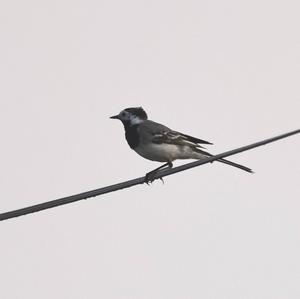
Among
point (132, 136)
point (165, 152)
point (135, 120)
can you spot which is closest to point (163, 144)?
point (165, 152)

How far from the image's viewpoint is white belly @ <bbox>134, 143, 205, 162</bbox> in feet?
56.5

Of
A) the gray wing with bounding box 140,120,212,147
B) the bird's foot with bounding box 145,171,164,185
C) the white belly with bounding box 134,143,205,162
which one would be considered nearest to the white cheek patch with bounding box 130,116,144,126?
the gray wing with bounding box 140,120,212,147

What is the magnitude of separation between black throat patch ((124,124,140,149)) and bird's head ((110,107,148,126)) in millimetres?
266

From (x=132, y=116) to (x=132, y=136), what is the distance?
898 mm

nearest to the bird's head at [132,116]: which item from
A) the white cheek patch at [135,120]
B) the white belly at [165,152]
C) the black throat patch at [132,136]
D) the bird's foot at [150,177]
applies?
the white cheek patch at [135,120]

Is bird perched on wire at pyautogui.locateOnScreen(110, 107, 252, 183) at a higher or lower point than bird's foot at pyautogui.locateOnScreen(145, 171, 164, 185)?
higher

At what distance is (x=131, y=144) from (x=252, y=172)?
273cm

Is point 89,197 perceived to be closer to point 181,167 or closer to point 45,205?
point 45,205

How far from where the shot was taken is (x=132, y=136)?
1759 centimetres

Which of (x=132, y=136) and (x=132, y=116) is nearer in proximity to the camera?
(x=132, y=136)

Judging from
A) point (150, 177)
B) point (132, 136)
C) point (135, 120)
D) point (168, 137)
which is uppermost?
point (135, 120)

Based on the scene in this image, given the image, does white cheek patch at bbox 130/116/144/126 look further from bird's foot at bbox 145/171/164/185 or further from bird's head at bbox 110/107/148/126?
bird's foot at bbox 145/171/164/185

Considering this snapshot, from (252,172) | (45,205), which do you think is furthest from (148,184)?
(45,205)

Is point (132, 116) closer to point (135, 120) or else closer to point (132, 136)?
point (135, 120)
